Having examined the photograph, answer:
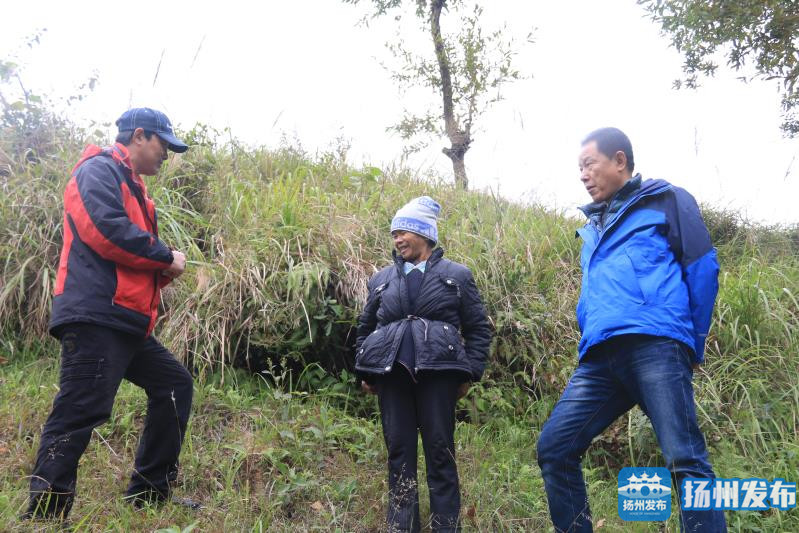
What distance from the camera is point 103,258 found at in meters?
3.02

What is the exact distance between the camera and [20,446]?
3.71 m

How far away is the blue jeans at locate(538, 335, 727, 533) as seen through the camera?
2.50 meters

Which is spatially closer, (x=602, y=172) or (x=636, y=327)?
(x=636, y=327)

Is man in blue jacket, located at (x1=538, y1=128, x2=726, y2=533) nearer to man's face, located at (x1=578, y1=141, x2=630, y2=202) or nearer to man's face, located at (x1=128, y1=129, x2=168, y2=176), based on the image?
man's face, located at (x1=578, y1=141, x2=630, y2=202)

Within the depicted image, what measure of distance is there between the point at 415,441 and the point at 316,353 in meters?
1.60

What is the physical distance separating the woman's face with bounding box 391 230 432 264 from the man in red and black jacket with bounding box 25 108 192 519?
1203 mm

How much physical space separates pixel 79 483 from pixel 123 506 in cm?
41

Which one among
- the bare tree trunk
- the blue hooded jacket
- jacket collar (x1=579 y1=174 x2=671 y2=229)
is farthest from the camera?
the bare tree trunk

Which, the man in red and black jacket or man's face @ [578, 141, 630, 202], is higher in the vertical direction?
man's face @ [578, 141, 630, 202]

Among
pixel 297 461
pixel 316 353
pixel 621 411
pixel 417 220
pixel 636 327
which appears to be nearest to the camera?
pixel 636 327

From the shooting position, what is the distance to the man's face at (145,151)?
3.34 meters

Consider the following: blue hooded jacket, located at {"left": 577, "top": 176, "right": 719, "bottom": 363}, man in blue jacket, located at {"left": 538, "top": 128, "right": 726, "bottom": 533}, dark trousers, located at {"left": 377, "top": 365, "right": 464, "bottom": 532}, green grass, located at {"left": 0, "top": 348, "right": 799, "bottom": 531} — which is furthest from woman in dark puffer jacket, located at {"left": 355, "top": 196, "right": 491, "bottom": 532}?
blue hooded jacket, located at {"left": 577, "top": 176, "right": 719, "bottom": 363}

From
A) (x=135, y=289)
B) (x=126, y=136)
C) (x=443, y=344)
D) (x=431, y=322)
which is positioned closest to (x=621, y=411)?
(x=443, y=344)

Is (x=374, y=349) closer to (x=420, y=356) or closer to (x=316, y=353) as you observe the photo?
(x=420, y=356)
